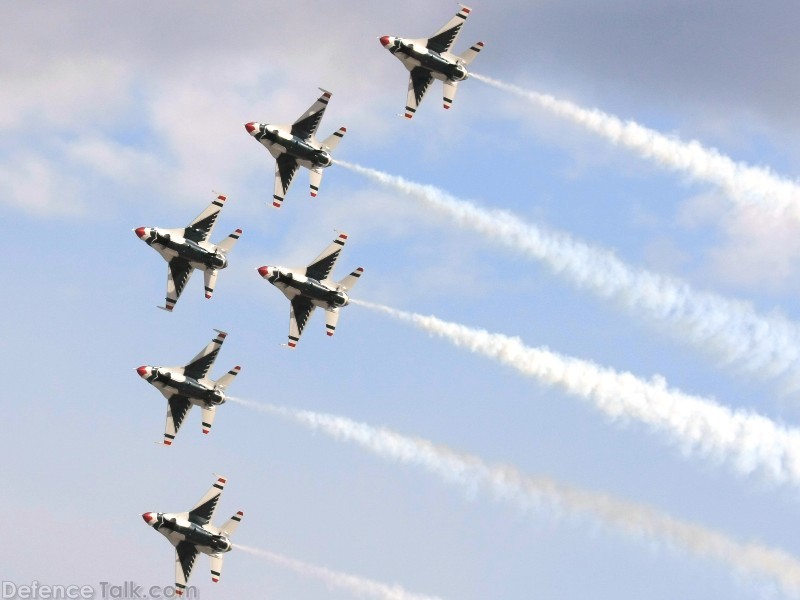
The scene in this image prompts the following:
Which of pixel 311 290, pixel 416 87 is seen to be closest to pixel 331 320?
pixel 311 290

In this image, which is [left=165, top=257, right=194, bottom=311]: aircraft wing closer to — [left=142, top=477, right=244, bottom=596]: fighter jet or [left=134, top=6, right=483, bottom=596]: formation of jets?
[left=134, top=6, right=483, bottom=596]: formation of jets

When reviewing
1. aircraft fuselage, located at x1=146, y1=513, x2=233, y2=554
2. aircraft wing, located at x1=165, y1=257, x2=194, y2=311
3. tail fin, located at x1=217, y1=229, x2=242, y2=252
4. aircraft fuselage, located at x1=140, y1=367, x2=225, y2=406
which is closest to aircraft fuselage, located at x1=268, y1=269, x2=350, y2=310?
tail fin, located at x1=217, y1=229, x2=242, y2=252

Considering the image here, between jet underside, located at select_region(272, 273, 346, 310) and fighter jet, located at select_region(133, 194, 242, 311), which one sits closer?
jet underside, located at select_region(272, 273, 346, 310)

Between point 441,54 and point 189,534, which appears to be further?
point 189,534

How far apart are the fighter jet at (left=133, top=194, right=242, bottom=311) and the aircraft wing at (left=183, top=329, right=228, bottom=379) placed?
194 inches

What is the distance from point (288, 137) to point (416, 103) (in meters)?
10.2

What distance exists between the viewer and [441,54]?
367 ft

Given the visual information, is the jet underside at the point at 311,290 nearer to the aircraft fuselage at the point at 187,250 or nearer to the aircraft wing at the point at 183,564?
the aircraft fuselage at the point at 187,250

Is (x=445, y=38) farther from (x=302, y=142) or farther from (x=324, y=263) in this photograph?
(x=324, y=263)

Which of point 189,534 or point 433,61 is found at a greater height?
point 433,61

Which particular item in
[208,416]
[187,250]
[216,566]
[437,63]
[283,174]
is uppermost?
[437,63]

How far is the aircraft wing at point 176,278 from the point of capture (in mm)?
119750

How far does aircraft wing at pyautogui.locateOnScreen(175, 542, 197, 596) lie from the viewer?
116438mm

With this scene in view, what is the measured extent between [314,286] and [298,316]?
3.39 metres
